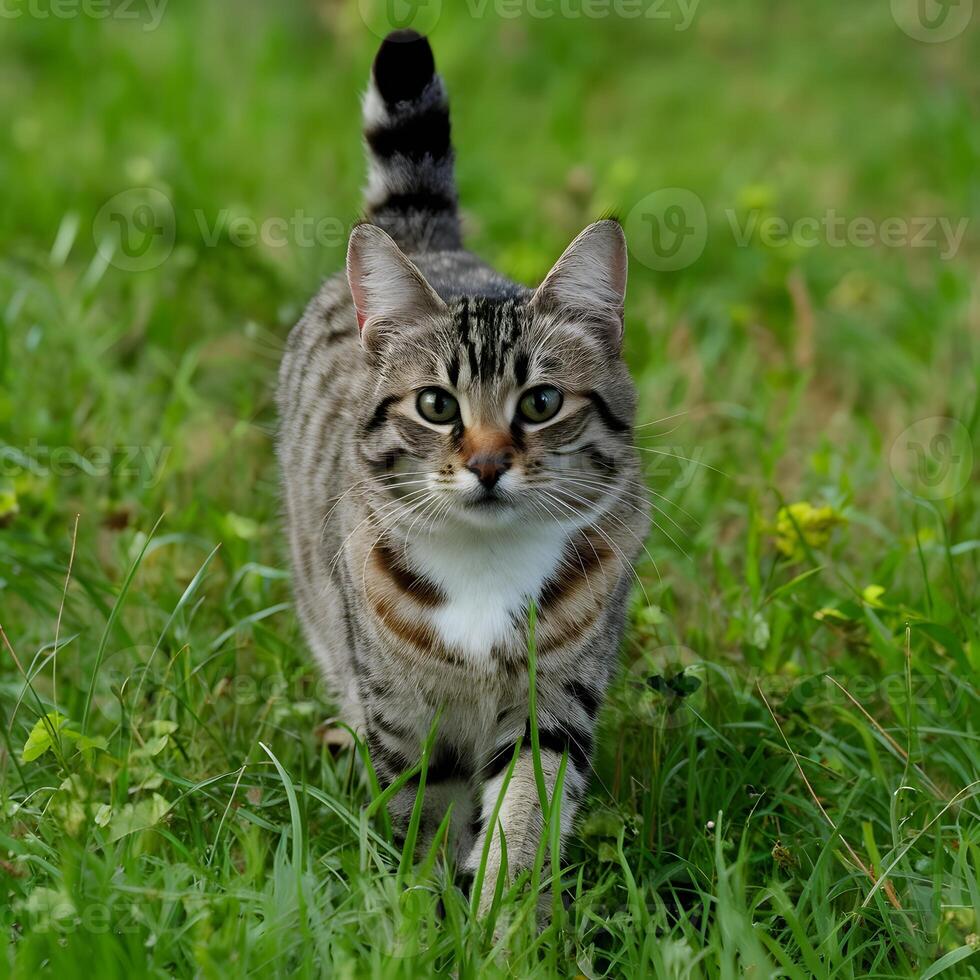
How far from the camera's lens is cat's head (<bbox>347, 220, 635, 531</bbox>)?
2592 millimetres

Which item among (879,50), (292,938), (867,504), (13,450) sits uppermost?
(879,50)

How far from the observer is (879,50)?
715 cm

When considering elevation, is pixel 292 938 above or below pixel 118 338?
below

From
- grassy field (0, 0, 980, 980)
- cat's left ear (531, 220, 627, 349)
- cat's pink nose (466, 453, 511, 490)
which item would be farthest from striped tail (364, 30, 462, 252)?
cat's pink nose (466, 453, 511, 490)

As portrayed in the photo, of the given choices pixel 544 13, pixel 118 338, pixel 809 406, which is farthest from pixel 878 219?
pixel 118 338

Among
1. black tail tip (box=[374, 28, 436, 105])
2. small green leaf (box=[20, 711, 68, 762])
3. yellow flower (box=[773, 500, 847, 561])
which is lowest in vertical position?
small green leaf (box=[20, 711, 68, 762])

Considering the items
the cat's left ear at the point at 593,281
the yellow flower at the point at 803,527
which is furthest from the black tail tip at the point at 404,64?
the yellow flower at the point at 803,527

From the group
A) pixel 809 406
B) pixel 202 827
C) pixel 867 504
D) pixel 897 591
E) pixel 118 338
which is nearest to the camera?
pixel 202 827

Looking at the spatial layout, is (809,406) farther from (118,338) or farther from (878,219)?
(118,338)

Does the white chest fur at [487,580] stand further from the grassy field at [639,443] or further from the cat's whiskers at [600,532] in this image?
the grassy field at [639,443]

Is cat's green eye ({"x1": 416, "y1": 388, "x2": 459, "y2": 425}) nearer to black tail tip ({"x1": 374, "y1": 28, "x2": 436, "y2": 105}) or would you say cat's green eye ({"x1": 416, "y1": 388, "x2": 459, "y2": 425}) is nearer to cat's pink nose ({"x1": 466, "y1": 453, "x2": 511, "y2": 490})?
cat's pink nose ({"x1": 466, "y1": 453, "x2": 511, "y2": 490})

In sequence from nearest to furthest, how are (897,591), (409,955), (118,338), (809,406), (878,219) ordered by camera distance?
(409,955) < (897,591) < (118,338) < (809,406) < (878,219)

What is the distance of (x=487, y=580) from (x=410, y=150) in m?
1.48

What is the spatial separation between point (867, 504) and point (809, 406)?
88cm
